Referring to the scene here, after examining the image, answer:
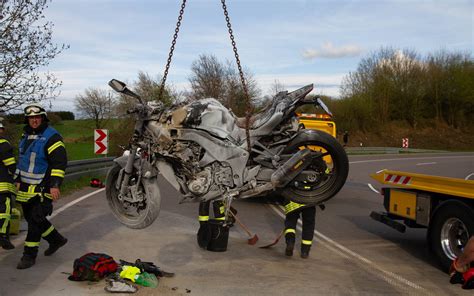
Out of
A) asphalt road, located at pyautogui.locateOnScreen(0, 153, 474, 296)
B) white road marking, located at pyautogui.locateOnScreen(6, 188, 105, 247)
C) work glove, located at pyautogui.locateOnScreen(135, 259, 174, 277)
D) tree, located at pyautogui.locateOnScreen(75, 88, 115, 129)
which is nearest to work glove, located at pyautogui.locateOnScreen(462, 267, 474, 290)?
asphalt road, located at pyautogui.locateOnScreen(0, 153, 474, 296)

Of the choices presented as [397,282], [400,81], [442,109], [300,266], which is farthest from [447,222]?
[442,109]

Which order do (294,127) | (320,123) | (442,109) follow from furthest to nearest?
(442,109) < (320,123) < (294,127)

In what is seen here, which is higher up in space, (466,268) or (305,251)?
(466,268)

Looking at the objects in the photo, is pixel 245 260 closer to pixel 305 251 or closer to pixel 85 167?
pixel 305 251

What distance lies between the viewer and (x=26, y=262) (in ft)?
20.6

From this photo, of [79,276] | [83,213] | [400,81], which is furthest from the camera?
[400,81]

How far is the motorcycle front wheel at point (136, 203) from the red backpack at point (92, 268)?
0.51 meters

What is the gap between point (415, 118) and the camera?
62906 mm

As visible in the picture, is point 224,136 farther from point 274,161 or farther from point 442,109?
point 442,109

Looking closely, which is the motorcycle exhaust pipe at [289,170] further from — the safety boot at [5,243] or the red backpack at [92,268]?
the safety boot at [5,243]

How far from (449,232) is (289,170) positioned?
9.52 ft

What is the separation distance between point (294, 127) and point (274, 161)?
0.56m

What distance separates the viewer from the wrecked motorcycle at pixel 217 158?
5828 mm

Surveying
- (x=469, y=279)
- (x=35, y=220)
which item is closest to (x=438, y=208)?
(x=469, y=279)
